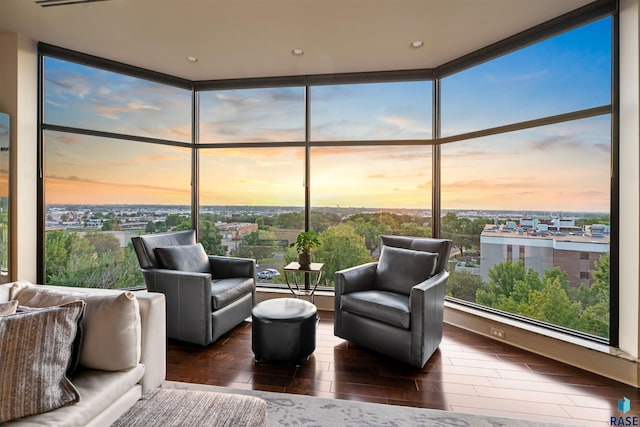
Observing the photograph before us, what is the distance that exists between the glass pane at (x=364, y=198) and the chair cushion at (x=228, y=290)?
98 cm

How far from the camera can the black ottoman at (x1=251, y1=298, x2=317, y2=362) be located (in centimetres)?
246

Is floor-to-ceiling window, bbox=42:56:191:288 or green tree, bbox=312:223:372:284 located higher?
floor-to-ceiling window, bbox=42:56:191:288

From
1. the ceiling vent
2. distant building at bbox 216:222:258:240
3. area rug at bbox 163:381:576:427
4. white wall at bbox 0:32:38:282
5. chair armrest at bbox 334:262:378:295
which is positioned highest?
the ceiling vent

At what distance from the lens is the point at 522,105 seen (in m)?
3.04

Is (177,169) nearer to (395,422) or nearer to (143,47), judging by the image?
(143,47)

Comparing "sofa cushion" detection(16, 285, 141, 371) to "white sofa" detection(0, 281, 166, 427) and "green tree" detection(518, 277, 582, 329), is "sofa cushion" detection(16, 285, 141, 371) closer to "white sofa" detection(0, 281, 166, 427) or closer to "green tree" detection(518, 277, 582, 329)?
"white sofa" detection(0, 281, 166, 427)

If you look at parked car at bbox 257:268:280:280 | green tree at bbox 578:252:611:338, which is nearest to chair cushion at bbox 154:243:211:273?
parked car at bbox 257:268:280:280

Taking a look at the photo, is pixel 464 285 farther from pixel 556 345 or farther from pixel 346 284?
pixel 346 284

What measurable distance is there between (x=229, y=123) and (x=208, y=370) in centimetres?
293

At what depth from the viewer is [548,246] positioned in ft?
9.45

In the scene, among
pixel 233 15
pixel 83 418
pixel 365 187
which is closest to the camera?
pixel 83 418

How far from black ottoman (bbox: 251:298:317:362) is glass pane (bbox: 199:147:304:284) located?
59.1 inches

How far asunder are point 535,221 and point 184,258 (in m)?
3.50

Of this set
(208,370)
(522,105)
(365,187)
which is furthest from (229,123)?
(522,105)
